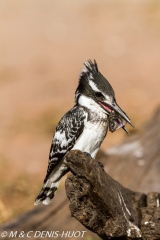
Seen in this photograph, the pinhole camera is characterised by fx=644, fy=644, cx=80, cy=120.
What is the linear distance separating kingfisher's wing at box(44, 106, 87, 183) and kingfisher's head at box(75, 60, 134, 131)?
0.09 metres

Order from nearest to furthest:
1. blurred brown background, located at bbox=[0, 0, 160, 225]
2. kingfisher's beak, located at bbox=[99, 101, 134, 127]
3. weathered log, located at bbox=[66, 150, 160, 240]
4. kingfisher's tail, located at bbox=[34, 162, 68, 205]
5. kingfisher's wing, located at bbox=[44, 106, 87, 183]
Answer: weathered log, located at bbox=[66, 150, 160, 240], kingfisher's beak, located at bbox=[99, 101, 134, 127], kingfisher's wing, located at bbox=[44, 106, 87, 183], kingfisher's tail, located at bbox=[34, 162, 68, 205], blurred brown background, located at bbox=[0, 0, 160, 225]

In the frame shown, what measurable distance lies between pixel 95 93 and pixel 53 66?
895cm

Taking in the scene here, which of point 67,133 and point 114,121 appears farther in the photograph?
point 67,133

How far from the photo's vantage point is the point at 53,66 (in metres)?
13.7

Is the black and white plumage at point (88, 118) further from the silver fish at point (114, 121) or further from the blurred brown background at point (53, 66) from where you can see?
the blurred brown background at point (53, 66)

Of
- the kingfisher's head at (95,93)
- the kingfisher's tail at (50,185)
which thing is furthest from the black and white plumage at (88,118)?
the kingfisher's tail at (50,185)

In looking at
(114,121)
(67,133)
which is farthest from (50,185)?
(114,121)

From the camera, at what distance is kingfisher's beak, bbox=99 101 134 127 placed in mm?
4754

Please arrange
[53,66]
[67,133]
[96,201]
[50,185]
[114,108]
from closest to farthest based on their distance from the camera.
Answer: [96,201] < [114,108] < [67,133] < [50,185] < [53,66]

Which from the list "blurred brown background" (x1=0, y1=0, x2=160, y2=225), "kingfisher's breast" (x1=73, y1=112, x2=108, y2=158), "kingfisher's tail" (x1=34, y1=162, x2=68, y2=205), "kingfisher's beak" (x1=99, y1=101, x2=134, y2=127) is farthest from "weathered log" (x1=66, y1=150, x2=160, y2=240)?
"blurred brown background" (x1=0, y1=0, x2=160, y2=225)

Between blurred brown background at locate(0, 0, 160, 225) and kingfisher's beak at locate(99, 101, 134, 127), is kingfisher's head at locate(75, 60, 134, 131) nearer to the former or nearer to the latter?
kingfisher's beak at locate(99, 101, 134, 127)

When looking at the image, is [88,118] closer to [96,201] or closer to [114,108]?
[114,108]

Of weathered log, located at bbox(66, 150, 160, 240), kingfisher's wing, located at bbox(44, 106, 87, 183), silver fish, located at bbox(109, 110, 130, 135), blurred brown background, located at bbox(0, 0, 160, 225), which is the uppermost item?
blurred brown background, located at bbox(0, 0, 160, 225)

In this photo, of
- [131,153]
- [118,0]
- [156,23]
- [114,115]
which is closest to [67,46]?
[156,23]
